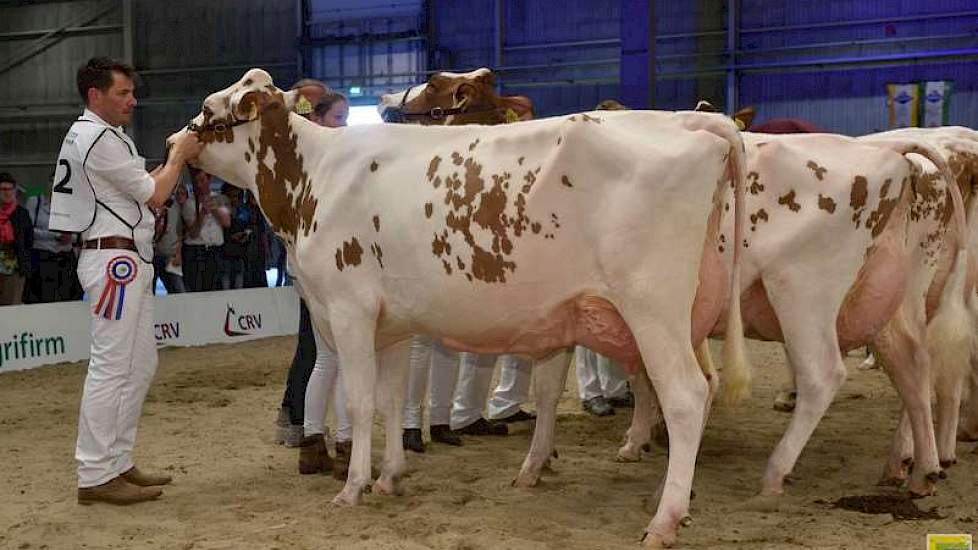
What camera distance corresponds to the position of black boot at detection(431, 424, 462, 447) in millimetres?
6906

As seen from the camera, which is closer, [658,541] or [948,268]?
[658,541]

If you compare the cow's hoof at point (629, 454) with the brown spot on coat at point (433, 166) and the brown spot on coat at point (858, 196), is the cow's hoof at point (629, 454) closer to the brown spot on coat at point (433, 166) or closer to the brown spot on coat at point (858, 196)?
the brown spot on coat at point (858, 196)

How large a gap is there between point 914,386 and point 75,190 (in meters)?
4.39

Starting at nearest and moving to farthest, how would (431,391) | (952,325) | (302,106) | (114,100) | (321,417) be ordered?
(114,100) < (952,325) < (302,106) < (321,417) < (431,391)

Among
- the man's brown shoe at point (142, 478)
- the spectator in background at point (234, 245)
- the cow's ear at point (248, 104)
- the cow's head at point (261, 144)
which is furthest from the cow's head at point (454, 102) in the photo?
the spectator in background at point (234, 245)

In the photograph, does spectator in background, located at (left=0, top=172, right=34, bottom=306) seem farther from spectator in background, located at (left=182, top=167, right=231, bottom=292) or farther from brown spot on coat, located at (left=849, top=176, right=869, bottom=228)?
brown spot on coat, located at (left=849, top=176, right=869, bottom=228)

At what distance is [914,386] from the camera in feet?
18.4

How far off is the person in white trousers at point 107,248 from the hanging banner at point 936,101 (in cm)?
1483

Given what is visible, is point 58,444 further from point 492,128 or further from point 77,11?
point 77,11

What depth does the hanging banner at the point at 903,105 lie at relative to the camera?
1759 cm

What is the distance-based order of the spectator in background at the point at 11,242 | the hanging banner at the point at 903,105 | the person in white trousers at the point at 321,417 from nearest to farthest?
1. the person in white trousers at the point at 321,417
2. the spectator in background at the point at 11,242
3. the hanging banner at the point at 903,105

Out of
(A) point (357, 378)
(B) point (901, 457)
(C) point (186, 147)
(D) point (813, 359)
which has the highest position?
(C) point (186, 147)

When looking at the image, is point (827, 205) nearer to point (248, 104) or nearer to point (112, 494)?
point (248, 104)

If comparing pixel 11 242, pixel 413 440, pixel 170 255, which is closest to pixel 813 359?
pixel 413 440
